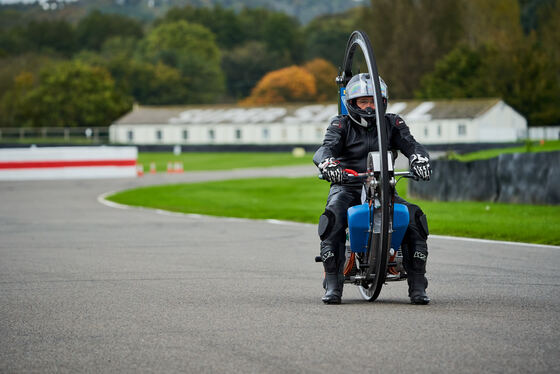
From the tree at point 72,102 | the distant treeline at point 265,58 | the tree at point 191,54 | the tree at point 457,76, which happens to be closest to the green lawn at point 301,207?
the distant treeline at point 265,58

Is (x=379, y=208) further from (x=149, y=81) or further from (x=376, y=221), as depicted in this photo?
(x=149, y=81)

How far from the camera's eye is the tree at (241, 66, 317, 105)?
136387 millimetres

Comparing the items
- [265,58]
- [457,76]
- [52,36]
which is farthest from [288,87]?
[52,36]

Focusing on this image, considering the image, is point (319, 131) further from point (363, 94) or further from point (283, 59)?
point (363, 94)

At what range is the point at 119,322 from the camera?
7.11 meters

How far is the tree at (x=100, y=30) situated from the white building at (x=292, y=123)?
7988 centimetres

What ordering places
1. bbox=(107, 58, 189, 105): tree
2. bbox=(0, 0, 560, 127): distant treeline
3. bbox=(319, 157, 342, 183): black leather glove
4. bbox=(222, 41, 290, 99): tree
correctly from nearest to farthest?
1. bbox=(319, 157, 342, 183): black leather glove
2. bbox=(0, 0, 560, 127): distant treeline
3. bbox=(107, 58, 189, 105): tree
4. bbox=(222, 41, 290, 99): tree

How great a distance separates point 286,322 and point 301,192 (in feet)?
73.4

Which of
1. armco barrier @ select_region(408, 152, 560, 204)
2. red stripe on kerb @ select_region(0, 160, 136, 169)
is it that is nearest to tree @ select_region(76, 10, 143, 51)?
red stripe on kerb @ select_region(0, 160, 136, 169)

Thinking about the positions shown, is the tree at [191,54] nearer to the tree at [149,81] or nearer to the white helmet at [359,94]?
the tree at [149,81]

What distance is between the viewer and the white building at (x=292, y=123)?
8731cm

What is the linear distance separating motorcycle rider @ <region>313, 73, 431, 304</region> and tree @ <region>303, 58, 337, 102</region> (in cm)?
13030

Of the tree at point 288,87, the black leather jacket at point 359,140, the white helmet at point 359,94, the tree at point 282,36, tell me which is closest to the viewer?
the white helmet at point 359,94

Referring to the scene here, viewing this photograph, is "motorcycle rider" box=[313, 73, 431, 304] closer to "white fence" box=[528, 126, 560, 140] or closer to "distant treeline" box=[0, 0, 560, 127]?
"white fence" box=[528, 126, 560, 140]
